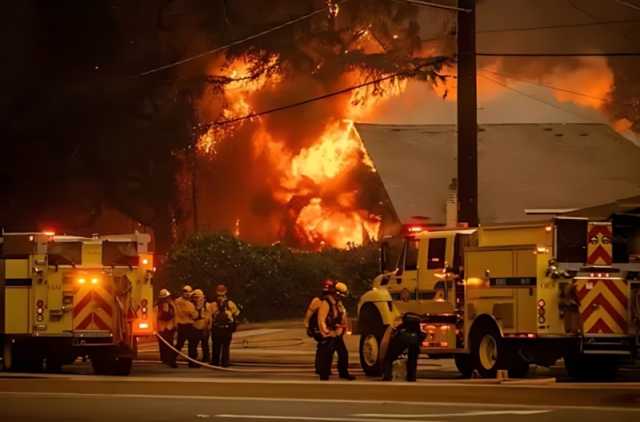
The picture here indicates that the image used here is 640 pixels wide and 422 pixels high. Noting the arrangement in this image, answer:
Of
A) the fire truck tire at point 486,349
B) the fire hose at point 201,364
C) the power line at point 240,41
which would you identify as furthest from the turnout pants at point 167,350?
the power line at point 240,41

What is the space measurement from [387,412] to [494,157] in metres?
34.2

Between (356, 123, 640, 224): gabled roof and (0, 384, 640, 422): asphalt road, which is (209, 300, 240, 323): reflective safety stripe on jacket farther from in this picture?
(356, 123, 640, 224): gabled roof

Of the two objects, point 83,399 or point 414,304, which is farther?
point 414,304

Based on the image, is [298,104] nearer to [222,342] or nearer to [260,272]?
[260,272]

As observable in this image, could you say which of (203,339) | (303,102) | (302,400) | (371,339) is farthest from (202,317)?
(303,102)

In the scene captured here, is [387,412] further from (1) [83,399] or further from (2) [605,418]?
(1) [83,399]

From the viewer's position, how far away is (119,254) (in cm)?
2283

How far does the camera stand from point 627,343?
20469mm

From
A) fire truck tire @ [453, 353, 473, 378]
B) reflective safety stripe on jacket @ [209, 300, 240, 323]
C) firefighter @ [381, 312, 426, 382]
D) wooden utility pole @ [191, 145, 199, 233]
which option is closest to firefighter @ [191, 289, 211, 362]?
reflective safety stripe on jacket @ [209, 300, 240, 323]

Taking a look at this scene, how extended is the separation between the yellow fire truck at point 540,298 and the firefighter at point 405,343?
1.23m

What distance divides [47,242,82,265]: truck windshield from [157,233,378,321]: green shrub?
15.8m

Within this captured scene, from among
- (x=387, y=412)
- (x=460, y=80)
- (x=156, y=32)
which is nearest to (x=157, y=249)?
(x=156, y=32)

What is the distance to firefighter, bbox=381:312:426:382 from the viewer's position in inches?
797

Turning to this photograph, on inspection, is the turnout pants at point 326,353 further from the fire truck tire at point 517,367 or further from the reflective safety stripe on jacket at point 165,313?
the reflective safety stripe on jacket at point 165,313
